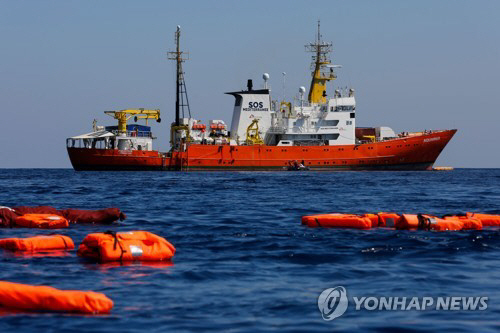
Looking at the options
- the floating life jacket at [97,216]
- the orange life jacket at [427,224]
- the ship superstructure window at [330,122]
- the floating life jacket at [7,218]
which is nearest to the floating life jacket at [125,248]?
the floating life jacket at [7,218]

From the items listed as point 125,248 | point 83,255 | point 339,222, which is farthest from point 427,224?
point 83,255

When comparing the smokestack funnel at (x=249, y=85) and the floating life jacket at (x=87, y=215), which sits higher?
the smokestack funnel at (x=249, y=85)

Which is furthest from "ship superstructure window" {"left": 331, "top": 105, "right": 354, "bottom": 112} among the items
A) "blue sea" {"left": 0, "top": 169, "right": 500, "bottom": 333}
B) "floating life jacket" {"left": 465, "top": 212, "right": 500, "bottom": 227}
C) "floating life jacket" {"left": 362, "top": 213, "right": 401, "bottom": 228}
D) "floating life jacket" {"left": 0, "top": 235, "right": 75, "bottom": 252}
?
"floating life jacket" {"left": 0, "top": 235, "right": 75, "bottom": 252}

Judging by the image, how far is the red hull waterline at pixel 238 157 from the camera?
2267 inches

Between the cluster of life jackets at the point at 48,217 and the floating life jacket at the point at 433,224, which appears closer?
the floating life jacket at the point at 433,224

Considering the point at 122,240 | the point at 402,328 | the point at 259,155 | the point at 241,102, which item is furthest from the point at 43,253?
the point at 241,102

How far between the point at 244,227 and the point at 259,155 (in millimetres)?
41279

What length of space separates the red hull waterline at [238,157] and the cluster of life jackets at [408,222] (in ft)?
135

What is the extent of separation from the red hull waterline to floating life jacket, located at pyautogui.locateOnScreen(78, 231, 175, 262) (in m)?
45.9

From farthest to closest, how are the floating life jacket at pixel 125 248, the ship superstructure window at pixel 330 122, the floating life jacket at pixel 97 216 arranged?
the ship superstructure window at pixel 330 122
the floating life jacket at pixel 97 216
the floating life jacket at pixel 125 248

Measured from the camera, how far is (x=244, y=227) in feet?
54.4

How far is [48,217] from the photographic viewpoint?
15875mm

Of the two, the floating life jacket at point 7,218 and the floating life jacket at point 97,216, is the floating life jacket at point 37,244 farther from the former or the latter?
the floating life jacket at point 97,216

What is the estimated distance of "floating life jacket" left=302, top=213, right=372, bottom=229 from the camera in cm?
1580
